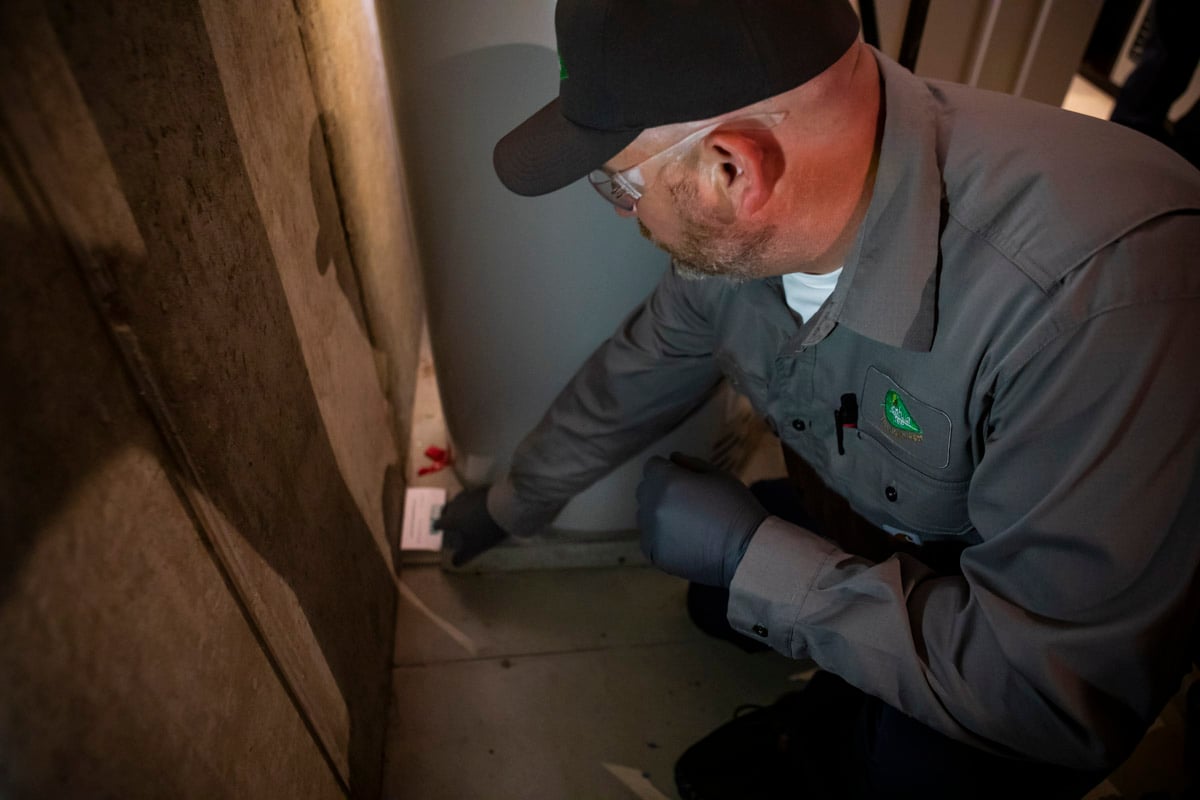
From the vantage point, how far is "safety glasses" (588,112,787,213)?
715 mm

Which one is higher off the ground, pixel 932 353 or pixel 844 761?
pixel 932 353

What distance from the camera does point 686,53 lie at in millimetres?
678


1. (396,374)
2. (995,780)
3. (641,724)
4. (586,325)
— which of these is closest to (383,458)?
(396,374)

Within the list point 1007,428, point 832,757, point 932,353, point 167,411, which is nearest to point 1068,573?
point 1007,428

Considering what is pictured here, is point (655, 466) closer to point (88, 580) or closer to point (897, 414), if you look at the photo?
point (897, 414)

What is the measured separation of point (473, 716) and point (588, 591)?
302mm

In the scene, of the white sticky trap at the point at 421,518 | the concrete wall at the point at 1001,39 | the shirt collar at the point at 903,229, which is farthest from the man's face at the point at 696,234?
the white sticky trap at the point at 421,518

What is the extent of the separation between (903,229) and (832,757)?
747 mm

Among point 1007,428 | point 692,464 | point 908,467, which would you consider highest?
point 1007,428

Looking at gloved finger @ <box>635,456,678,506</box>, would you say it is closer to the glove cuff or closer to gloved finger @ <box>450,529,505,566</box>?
the glove cuff

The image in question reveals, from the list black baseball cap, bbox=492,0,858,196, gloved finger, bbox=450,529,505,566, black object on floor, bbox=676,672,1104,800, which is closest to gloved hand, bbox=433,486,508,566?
gloved finger, bbox=450,529,505,566

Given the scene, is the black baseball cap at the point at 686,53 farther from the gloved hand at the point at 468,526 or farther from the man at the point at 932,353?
the gloved hand at the point at 468,526

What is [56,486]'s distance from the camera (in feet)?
1.48

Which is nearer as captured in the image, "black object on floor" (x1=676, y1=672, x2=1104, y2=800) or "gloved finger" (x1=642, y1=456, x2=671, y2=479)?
"black object on floor" (x1=676, y1=672, x2=1104, y2=800)
